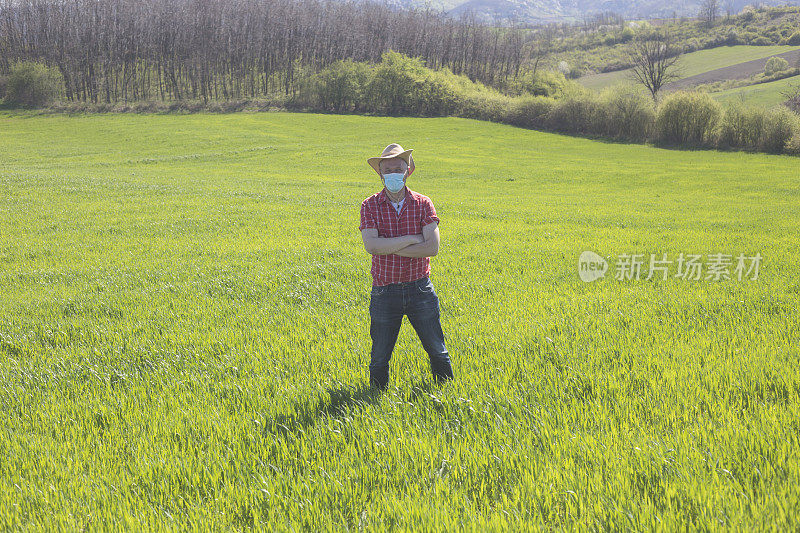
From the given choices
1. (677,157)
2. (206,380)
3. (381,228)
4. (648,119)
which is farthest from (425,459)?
(648,119)

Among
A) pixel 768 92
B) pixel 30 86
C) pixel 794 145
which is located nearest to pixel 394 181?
pixel 794 145

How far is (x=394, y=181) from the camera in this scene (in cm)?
417

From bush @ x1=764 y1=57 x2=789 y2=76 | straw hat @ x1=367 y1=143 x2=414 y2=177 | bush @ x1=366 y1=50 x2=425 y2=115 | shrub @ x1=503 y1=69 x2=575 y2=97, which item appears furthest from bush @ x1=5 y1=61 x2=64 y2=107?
bush @ x1=764 y1=57 x2=789 y2=76

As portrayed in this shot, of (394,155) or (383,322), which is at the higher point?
(394,155)

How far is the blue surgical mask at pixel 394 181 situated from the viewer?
4168 millimetres

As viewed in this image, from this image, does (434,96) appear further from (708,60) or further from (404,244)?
(708,60)

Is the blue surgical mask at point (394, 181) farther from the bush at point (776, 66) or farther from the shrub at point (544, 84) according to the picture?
the bush at point (776, 66)

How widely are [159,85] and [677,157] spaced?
330 feet

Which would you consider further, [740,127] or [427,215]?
[740,127]

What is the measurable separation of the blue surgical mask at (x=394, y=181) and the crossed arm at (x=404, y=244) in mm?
432

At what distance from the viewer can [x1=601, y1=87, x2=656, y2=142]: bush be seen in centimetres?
6056

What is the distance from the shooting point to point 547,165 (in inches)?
1679

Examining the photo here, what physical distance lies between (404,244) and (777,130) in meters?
60.5

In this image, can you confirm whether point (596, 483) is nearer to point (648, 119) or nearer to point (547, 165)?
point (547, 165)
